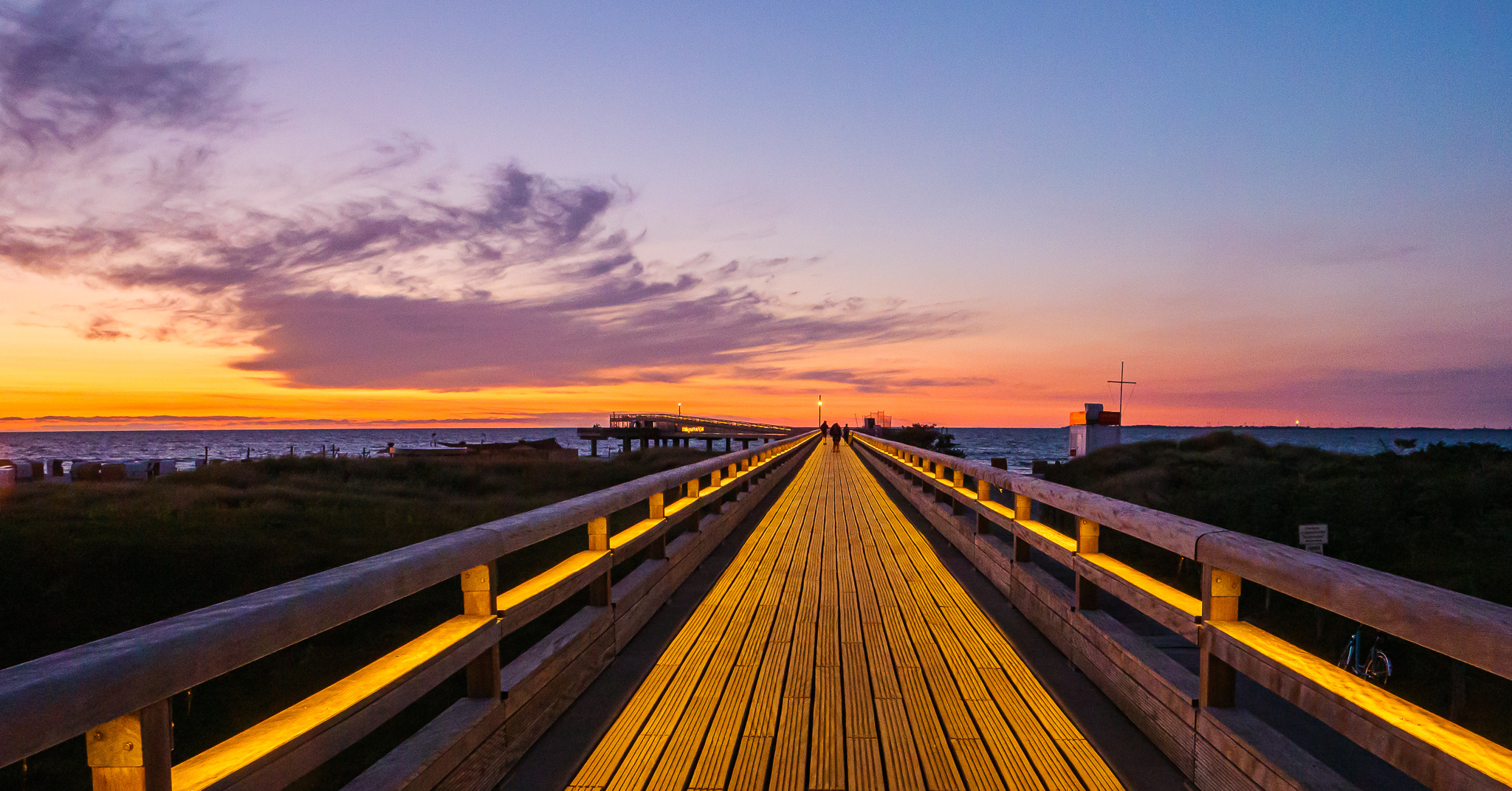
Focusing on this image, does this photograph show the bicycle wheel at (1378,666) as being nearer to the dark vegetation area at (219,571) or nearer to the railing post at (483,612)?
the railing post at (483,612)

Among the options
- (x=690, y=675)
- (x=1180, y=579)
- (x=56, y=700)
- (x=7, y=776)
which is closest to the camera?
(x=56, y=700)

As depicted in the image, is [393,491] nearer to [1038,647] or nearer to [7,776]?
[7,776]

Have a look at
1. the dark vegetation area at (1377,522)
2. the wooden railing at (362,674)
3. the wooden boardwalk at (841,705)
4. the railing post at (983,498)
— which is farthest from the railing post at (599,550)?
the dark vegetation area at (1377,522)

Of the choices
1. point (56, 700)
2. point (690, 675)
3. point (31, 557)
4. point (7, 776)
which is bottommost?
point (7, 776)

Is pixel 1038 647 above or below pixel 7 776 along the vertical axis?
above

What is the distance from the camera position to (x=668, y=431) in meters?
68.0

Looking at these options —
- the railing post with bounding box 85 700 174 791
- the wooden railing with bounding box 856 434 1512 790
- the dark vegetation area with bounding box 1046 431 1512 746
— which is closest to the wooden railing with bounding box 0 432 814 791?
the railing post with bounding box 85 700 174 791

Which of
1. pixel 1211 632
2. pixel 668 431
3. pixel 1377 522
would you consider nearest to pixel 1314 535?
pixel 1211 632

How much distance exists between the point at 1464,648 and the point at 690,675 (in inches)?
146

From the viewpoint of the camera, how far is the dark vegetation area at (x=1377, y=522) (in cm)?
974

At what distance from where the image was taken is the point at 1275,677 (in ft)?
8.80

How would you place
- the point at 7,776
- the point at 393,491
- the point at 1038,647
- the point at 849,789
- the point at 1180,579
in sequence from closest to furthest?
the point at 849,789, the point at 1038,647, the point at 7,776, the point at 1180,579, the point at 393,491

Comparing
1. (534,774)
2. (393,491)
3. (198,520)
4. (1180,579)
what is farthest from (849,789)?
(393,491)

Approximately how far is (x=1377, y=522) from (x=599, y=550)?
17.8 m
